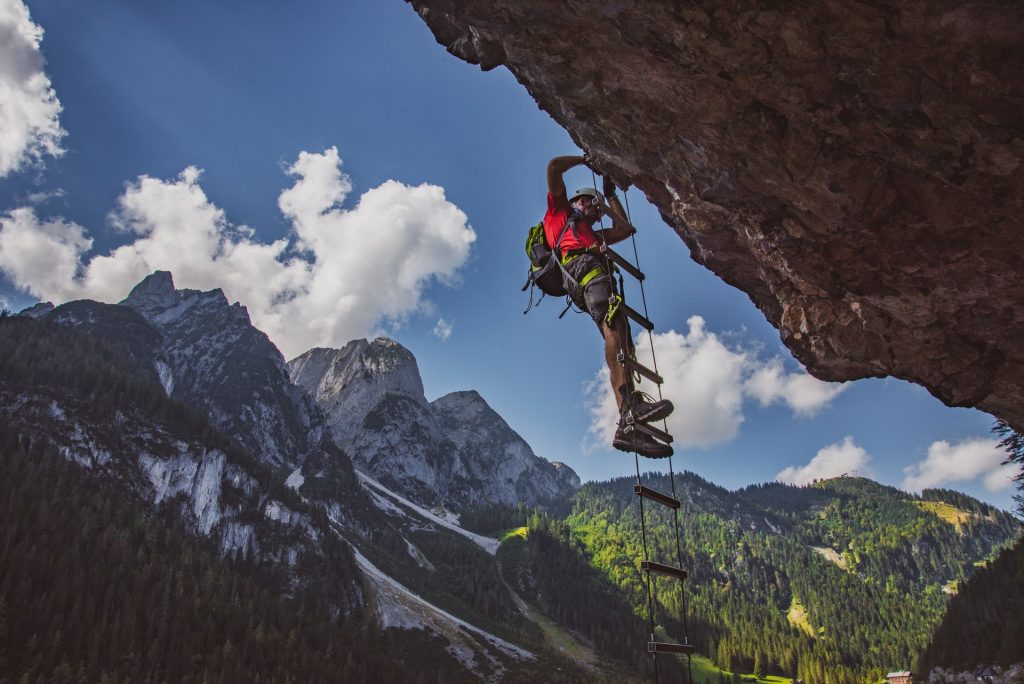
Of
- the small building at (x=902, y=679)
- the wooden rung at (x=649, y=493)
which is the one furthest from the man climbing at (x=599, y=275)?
the small building at (x=902, y=679)

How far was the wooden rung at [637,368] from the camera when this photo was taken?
327 inches

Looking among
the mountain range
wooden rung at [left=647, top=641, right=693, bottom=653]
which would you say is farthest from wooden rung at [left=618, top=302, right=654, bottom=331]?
the mountain range

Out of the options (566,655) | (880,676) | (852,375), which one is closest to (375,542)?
(566,655)

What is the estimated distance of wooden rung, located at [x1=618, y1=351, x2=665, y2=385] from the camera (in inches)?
327

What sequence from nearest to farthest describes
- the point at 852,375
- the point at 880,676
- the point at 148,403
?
the point at 852,375 < the point at 880,676 < the point at 148,403

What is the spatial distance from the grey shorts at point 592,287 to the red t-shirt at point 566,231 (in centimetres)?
32

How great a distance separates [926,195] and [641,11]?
4.38 metres

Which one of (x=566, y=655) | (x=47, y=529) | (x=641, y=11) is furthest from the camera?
(x=566, y=655)

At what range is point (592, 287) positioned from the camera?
8883 millimetres

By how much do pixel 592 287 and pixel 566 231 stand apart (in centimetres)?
130

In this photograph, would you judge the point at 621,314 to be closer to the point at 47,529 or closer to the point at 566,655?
the point at 47,529

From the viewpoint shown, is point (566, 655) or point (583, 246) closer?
point (583, 246)

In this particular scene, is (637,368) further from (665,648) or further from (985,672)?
(985,672)

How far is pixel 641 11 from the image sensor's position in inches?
291
